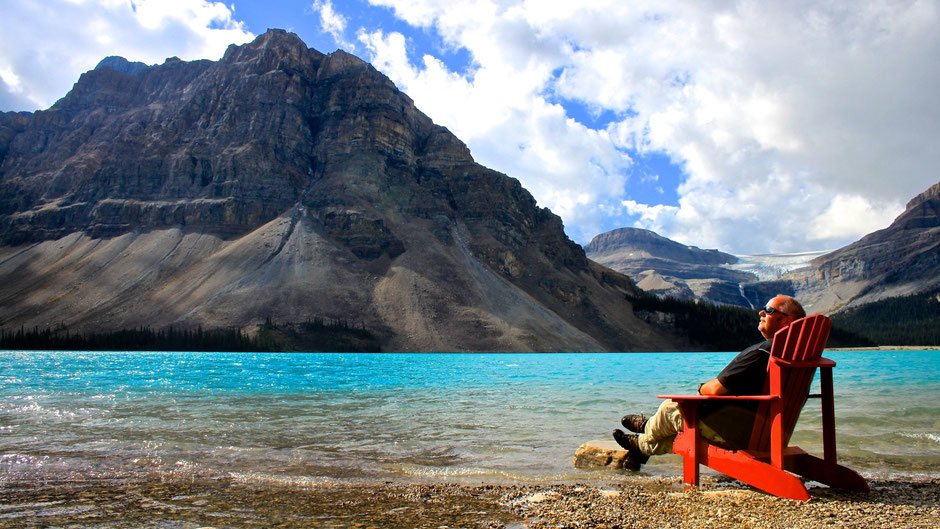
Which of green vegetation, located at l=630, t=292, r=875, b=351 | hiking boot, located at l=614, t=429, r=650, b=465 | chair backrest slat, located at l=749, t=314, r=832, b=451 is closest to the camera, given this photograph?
chair backrest slat, located at l=749, t=314, r=832, b=451

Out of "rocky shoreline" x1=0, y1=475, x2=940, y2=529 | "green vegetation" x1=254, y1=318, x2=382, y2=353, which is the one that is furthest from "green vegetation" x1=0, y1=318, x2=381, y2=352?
"rocky shoreline" x1=0, y1=475, x2=940, y2=529

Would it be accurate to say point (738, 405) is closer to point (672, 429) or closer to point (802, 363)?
point (802, 363)

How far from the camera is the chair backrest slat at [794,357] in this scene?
6785 mm

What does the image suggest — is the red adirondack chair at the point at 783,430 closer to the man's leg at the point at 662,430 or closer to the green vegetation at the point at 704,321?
the man's leg at the point at 662,430

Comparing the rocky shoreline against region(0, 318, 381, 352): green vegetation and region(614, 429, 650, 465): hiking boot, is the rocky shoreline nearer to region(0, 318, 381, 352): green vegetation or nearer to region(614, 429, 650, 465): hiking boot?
region(614, 429, 650, 465): hiking boot

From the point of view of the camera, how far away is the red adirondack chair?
6.96 m

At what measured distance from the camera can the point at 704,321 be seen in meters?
186

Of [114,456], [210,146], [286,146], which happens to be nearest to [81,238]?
[210,146]

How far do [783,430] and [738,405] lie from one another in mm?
772

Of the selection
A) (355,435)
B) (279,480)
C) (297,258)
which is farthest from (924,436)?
(297,258)

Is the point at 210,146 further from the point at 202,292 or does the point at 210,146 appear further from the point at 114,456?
the point at 114,456

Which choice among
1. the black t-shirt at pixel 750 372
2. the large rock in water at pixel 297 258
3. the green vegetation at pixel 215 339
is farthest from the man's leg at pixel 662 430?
the large rock in water at pixel 297 258

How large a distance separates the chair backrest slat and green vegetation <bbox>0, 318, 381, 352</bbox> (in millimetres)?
119664

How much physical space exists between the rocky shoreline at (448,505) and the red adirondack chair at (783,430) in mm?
219
